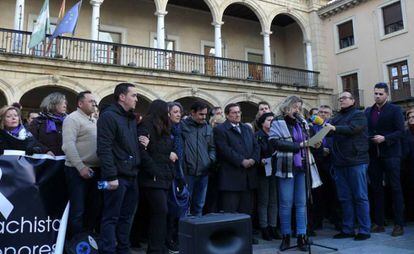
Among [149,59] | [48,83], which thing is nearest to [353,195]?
[48,83]

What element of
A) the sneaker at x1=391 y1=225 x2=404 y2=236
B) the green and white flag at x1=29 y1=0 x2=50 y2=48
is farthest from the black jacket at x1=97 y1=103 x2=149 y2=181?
the green and white flag at x1=29 y1=0 x2=50 y2=48

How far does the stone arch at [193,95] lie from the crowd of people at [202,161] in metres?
10.1

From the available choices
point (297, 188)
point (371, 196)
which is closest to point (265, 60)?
point (371, 196)

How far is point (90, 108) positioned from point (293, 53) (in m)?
20.3

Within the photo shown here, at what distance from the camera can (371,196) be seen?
265 inches

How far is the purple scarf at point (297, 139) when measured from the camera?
4.91 m

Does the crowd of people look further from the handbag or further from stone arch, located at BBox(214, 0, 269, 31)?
stone arch, located at BBox(214, 0, 269, 31)

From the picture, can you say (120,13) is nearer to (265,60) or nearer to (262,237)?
(265,60)

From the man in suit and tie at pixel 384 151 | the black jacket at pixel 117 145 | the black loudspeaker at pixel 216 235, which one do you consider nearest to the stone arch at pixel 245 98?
the man in suit and tie at pixel 384 151

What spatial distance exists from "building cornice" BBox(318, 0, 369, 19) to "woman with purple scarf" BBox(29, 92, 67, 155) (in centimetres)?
1953

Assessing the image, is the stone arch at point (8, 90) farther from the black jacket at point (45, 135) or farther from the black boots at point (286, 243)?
the black boots at point (286, 243)

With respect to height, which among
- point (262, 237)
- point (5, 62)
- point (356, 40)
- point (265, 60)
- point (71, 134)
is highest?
point (356, 40)

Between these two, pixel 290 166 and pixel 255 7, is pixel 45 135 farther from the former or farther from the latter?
pixel 255 7

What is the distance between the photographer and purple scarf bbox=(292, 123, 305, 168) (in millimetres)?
4906
